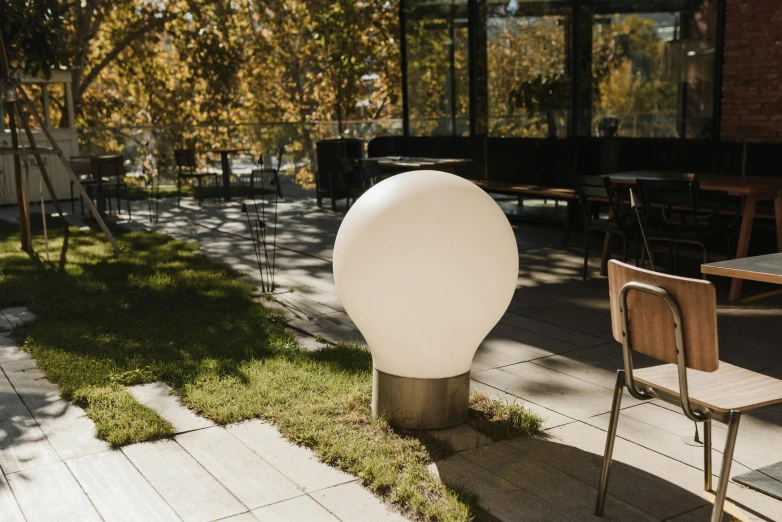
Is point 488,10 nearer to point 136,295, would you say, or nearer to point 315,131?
point 315,131

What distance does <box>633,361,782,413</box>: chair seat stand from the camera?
9.69 feet

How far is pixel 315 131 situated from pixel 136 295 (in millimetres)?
11046

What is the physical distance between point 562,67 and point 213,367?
794cm

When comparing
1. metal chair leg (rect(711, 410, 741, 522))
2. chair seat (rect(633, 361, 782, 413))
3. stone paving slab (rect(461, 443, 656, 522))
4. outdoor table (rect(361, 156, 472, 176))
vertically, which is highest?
outdoor table (rect(361, 156, 472, 176))

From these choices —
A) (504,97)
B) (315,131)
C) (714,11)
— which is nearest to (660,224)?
(714,11)

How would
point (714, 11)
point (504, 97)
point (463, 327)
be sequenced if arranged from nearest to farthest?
point (463, 327), point (714, 11), point (504, 97)

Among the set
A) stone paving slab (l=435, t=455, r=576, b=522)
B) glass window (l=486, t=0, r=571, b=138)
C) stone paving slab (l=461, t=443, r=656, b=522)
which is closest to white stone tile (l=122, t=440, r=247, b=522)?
stone paving slab (l=435, t=455, r=576, b=522)

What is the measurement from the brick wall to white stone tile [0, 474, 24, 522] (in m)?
8.24

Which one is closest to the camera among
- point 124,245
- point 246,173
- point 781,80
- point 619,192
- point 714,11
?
point 619,192

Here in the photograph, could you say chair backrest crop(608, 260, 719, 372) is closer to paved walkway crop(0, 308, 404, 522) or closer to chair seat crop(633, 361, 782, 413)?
chair seat crop(633, 361, 782, 413)

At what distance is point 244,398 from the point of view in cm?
473

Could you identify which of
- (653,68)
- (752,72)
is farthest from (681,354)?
(653,68)

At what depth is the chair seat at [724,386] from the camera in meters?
2.95

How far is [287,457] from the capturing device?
157 inches
